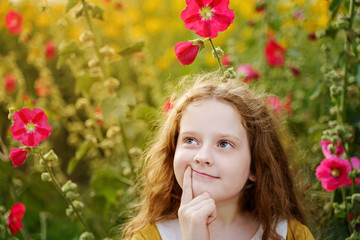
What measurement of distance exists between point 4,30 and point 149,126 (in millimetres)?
2173

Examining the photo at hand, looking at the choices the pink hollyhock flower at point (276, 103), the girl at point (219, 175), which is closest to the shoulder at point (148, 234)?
the girl at point (219, 175)

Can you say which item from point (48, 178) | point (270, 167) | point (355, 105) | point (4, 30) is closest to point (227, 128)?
point (270, 167)

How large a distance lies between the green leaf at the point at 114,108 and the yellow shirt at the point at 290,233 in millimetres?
462

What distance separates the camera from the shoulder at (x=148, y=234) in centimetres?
131

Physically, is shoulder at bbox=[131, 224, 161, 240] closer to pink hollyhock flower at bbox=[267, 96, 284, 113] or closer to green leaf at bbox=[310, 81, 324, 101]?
pink hollyhock flower at bbox=[267, 96, 284, 113]

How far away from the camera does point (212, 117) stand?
1.19 metres

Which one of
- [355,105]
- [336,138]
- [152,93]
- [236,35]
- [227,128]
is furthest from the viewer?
[236,35]

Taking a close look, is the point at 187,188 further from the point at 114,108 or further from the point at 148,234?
the point at 114,108

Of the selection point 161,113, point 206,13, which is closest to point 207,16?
point 206,13

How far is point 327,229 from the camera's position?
5.20ft

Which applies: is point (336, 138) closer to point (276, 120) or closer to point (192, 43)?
point (276, 120)

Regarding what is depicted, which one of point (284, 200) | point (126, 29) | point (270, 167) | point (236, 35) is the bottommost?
point (284, 200)

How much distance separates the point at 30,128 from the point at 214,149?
539 mm

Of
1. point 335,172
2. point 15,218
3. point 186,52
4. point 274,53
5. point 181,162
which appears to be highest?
point 186,52
